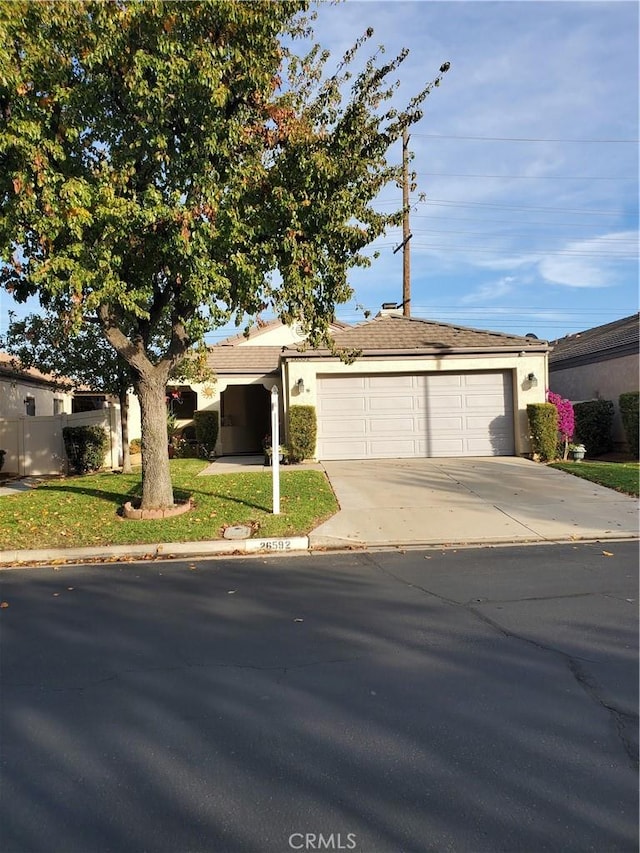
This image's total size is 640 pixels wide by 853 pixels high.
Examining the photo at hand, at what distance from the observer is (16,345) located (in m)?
13.7

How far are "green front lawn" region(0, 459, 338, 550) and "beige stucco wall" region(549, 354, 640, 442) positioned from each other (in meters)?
10.4

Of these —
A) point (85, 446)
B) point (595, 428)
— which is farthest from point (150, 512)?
point (595, 428)

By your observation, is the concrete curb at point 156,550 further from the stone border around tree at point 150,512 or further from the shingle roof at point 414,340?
the shingle roof at point 414,340

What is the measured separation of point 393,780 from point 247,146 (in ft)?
28.4

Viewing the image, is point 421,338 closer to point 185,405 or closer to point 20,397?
point 185,405

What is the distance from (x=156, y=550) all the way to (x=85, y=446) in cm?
939

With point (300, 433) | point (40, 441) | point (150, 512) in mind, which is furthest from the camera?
point (40, 441)

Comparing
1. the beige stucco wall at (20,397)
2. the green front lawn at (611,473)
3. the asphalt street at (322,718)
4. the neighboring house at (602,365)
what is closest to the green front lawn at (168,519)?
the asphalt street at (322,718)

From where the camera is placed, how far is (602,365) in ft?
61.7

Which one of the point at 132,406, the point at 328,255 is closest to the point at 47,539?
the point at 328,255

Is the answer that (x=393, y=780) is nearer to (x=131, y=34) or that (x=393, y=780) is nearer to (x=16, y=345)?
(x=131, y=34)

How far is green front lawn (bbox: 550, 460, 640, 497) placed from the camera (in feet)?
38.0

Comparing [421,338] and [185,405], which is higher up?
[421,338]

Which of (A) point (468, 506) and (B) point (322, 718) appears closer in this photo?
(B) point (322, 718)
